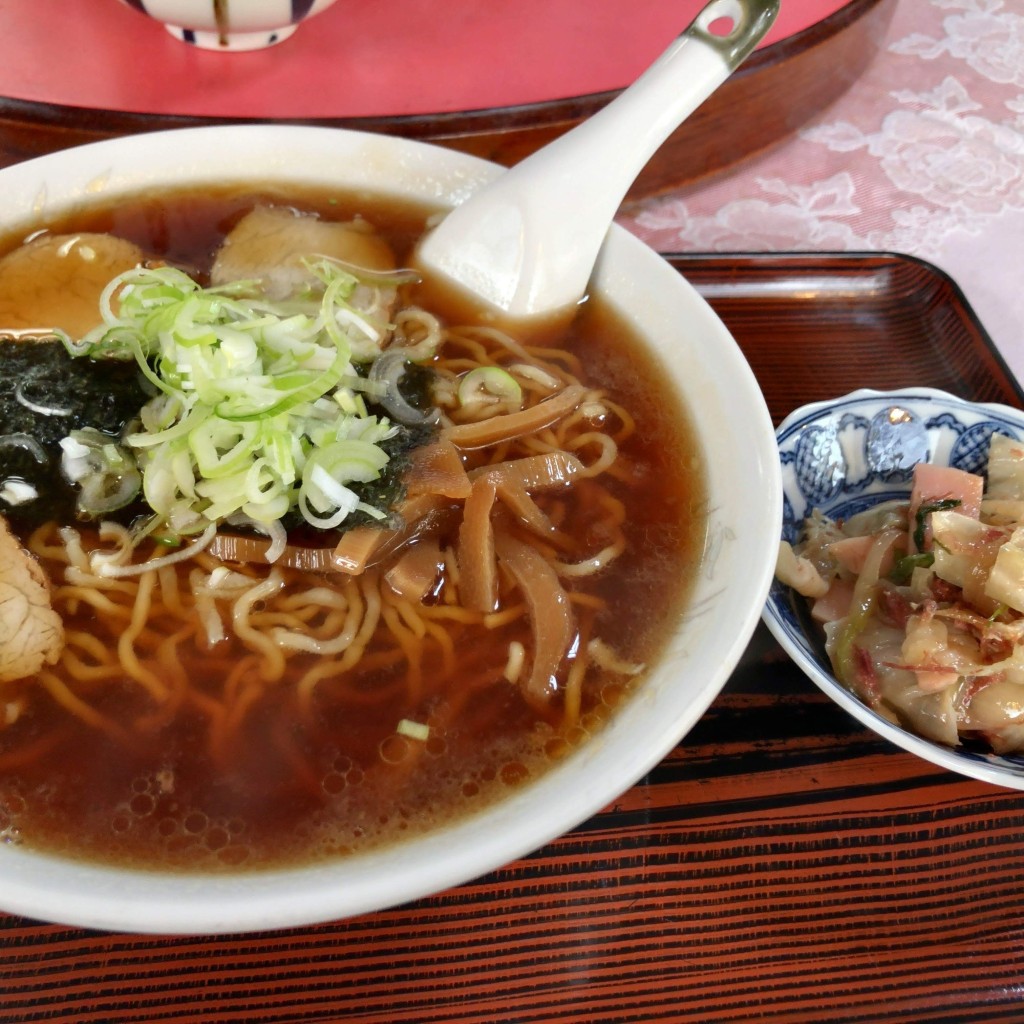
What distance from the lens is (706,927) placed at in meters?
1.28

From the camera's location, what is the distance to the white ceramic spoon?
1594 mm

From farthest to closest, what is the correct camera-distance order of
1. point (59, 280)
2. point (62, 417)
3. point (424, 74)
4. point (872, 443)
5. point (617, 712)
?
1. point (424, 74)
2. point (872, 443)
3. point (59, 280)
4. point (62, 417)
5. point (617, 712)

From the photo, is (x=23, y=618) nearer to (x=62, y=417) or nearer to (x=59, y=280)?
(x=62, y=417)

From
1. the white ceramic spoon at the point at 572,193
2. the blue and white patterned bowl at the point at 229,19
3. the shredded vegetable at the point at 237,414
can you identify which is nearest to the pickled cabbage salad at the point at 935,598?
the white ceramic spoon at the point at 572,193

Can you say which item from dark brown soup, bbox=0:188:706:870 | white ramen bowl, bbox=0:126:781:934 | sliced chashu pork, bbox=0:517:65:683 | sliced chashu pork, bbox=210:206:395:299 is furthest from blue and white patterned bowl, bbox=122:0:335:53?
sliced chashu pork, bbox=0:517:65:683

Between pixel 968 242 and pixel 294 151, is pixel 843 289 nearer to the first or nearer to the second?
pixel 968 242

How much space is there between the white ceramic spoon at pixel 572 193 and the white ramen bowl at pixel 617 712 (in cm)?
10

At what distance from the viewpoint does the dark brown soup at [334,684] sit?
110 centimetres

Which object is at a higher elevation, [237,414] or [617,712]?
[237,414]

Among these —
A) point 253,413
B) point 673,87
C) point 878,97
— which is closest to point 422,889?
point 253,413

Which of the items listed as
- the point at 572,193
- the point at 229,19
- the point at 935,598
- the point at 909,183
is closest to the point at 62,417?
the point at 572,193

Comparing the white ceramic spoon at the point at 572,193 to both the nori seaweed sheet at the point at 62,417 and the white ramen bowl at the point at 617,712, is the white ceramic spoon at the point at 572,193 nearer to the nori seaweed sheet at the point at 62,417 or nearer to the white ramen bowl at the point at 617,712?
the white ramen bowl at the point at 617,712

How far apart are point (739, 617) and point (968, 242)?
1.99 meters

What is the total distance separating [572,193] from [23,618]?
48.5 inches
